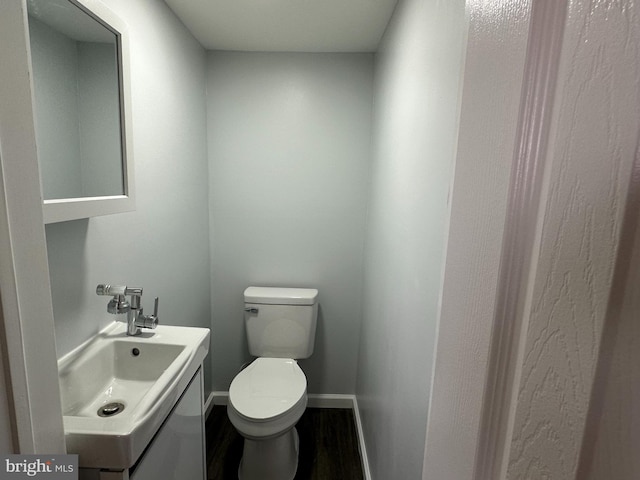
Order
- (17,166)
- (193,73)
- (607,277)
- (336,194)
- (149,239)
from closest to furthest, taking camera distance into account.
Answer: (607,277)
(17,166)
(149,239)
(193,73)
(336,194)

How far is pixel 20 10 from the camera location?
0.53 m

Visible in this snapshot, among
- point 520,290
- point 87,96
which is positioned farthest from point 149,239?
point 520,290

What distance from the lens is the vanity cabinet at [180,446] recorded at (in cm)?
92

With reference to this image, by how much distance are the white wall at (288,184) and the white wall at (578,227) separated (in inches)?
73.3

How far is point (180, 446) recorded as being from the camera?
1.12 metres

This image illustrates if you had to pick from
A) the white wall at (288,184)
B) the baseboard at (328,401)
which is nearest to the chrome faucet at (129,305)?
the white wall at (288,184)

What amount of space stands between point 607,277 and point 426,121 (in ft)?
2.83

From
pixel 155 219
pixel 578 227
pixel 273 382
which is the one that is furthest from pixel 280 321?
pixel 578 227

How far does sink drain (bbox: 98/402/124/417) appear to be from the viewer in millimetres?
1035

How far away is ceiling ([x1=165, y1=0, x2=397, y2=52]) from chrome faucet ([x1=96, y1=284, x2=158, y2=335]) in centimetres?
129

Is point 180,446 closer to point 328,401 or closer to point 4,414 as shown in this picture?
point 4,414

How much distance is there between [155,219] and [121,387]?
707 millimetres

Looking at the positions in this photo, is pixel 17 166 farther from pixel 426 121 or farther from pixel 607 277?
pixel 426 121

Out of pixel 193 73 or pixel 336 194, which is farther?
pixel 336 194
